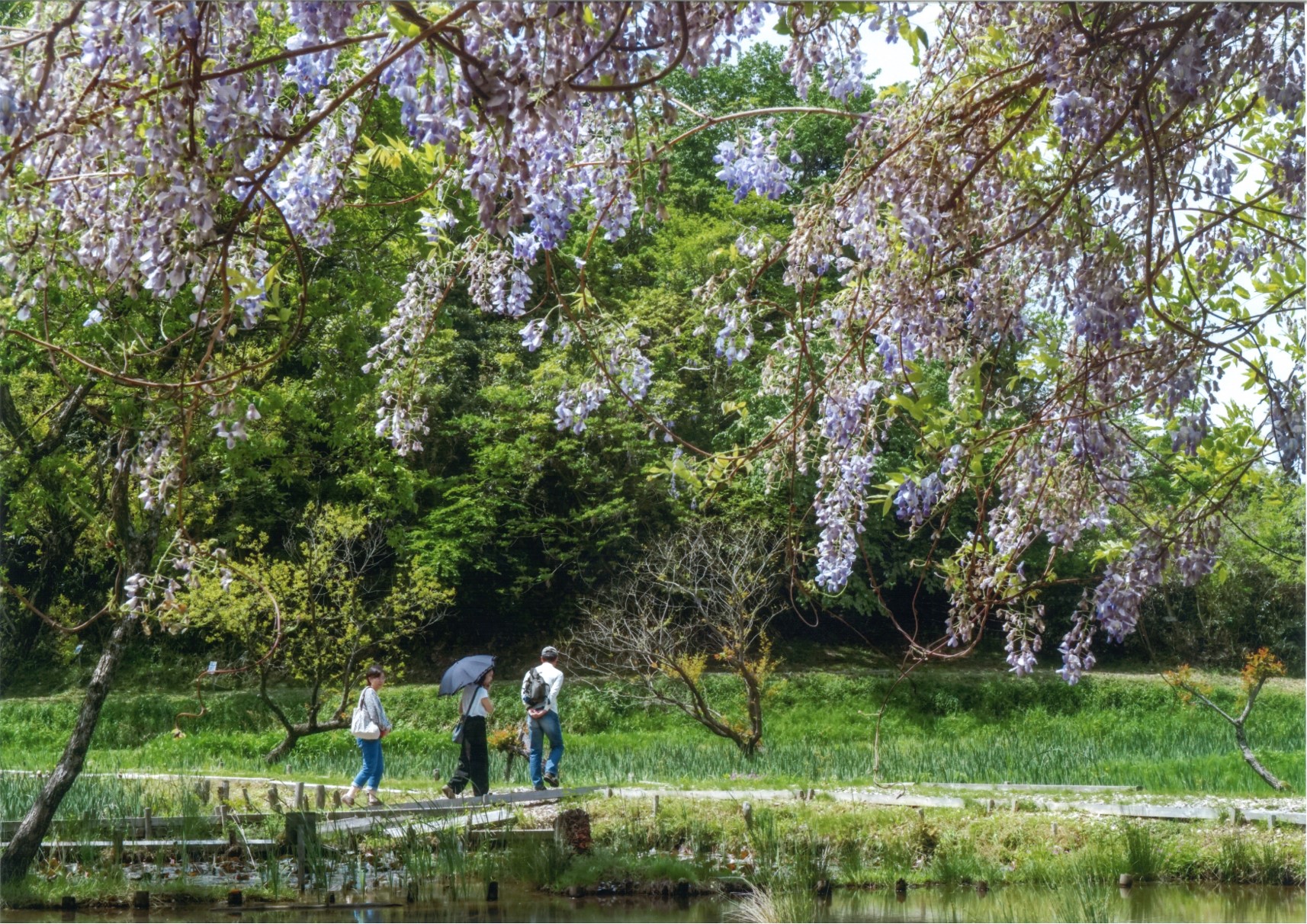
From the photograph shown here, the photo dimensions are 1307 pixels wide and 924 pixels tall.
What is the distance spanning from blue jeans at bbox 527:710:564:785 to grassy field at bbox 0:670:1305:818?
186 mm

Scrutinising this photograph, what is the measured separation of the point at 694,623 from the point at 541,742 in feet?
15.3

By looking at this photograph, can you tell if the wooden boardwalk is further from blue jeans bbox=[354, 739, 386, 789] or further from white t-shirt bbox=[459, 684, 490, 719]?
white t-shirt bbox=[459, 684, 490, 719]

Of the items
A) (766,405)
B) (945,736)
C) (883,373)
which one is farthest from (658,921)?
(766,405)

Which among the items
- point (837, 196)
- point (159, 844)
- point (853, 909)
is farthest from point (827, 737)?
point (837, 196)

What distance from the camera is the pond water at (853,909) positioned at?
444cm

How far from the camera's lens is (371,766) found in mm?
5910

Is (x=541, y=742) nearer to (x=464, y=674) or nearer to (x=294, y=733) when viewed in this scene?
(x=464, y=674)

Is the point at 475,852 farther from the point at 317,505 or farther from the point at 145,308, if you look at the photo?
the point at 317,505

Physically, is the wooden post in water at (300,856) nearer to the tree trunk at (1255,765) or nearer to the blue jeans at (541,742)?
the blue jeans at (541,742)

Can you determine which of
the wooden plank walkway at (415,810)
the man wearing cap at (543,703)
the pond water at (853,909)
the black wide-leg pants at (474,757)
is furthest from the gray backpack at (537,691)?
the pond water at (853,909)

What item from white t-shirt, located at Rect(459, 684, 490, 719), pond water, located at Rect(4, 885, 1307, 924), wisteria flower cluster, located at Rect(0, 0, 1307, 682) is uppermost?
wisteria flower cluster, located at Rect(0, 0, 1307, 682)

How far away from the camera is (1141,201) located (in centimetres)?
285

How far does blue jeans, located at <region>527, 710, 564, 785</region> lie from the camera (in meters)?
6.50

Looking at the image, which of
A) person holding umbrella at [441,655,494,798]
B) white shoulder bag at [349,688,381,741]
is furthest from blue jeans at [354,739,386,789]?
person holding umbrella at [441,655,494,798]
